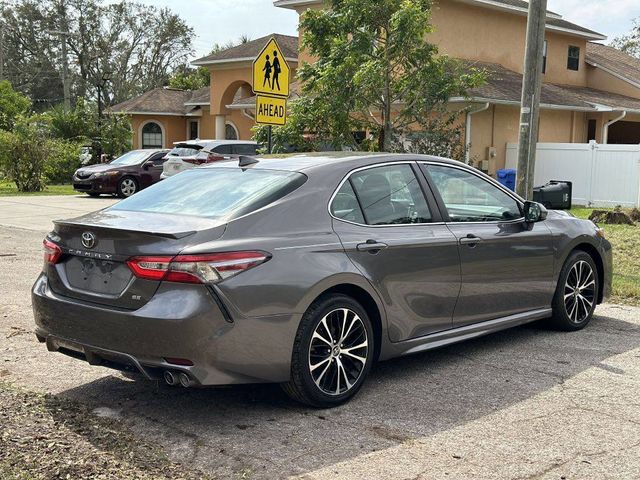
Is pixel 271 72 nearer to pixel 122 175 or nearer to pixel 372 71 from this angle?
pixel 372 71

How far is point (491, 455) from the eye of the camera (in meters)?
4.19

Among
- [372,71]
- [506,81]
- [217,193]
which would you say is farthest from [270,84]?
[506,81]

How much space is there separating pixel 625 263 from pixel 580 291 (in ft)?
14.3

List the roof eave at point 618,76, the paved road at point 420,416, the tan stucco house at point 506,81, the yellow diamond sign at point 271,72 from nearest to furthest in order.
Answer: the paved road at point 420,416 → the yellow diamond sign at point 271,72 → the tan stucco house at point 506,81 → the roof eave at point 618,76

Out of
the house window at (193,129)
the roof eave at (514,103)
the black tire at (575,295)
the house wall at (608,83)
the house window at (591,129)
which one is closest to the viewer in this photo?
the black tire at (575,295)

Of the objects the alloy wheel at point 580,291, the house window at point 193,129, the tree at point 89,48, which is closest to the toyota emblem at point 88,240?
the alloy wheel at point 580,291

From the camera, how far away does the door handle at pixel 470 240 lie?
19.0ft

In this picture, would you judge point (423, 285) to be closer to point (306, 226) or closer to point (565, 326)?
point (306, 226)

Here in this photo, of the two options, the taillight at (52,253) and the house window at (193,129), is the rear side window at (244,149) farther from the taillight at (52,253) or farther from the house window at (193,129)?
the house window at (193,129)

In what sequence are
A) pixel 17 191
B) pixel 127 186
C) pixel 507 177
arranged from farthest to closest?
1. pixel 17 191
2. pixel 127 186
3. pixel 507 177

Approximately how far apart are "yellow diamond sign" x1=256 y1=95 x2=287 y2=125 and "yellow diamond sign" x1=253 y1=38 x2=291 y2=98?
82mm

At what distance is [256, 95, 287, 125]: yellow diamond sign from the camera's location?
10508 mm

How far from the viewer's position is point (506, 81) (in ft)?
78.1

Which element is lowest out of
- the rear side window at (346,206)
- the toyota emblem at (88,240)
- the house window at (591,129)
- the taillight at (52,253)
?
the taillight at (52,253)
